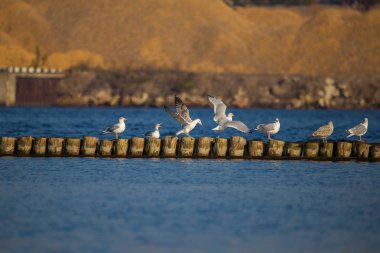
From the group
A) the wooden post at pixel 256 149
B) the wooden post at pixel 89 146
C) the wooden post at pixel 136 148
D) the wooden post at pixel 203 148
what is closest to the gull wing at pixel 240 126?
the wooden post at pixel 256 149

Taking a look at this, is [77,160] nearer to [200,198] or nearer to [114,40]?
[200,198]

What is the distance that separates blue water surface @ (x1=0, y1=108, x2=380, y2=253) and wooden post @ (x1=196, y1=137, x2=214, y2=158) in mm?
442

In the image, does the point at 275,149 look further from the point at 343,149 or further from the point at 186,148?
the point at 186,148

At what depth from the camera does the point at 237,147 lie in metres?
40.8

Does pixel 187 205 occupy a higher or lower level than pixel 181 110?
lower

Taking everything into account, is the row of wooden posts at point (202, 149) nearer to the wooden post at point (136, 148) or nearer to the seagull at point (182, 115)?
the wooden post at point (136, 148)

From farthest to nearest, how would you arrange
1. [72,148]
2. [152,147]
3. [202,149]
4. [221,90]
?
1. [221,90]
2. [72,148]
3. [152,147]
4. [202,149]

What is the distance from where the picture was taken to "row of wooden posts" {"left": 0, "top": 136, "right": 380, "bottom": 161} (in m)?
40.8

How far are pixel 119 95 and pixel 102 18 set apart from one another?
30.5 metres

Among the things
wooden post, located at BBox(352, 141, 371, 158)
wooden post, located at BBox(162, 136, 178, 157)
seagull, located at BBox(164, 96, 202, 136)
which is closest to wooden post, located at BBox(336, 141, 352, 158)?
wooden post, located at BBox(352, 141, 371, 158)

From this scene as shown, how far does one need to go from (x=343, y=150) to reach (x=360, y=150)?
596 mm

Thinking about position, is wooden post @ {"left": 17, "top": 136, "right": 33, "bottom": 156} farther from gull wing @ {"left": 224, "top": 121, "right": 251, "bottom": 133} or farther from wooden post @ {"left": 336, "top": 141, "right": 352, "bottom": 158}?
wooden post @ {"left": 336, "top": 141, "right": 352, "bottom": 158}

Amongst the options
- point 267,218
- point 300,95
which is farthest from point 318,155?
point 300,95

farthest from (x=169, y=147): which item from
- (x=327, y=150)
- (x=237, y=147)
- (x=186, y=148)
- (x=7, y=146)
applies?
(x=7, y=146)
